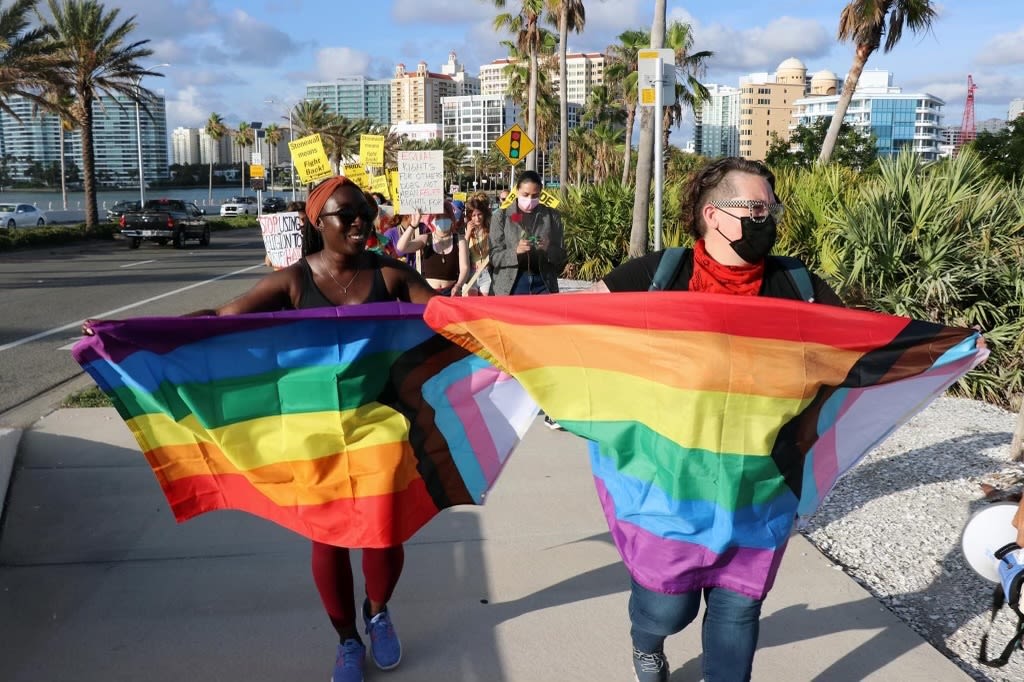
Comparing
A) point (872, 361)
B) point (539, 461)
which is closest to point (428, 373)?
point (872, 361)

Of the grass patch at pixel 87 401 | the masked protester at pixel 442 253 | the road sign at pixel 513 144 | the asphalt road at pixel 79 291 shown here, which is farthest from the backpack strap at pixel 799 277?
the road sign at pixel 513 144

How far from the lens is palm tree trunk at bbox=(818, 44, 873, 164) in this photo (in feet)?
70.5

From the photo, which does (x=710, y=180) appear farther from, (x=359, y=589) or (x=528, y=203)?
(x=528, y=203)

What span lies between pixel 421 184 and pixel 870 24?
16.6 m

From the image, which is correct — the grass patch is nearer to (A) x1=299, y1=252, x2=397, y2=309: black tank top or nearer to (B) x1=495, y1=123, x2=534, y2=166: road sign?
(A) x1=299, y1=252, x2=397, y2=309: black tank top

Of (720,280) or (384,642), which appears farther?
(384,642)

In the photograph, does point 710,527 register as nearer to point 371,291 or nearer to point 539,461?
point 371,291

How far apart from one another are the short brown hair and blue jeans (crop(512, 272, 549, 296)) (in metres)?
4.41

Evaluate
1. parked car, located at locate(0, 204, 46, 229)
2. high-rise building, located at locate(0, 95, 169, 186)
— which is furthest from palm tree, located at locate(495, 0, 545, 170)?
high-rise building, located at locate(0, 95, 169, 186)

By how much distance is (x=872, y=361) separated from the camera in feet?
9.16

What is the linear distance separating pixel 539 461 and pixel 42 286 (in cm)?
1475

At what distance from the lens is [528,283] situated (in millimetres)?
7348

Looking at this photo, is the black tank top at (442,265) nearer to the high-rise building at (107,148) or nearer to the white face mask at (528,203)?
the white face mask at (528,203)

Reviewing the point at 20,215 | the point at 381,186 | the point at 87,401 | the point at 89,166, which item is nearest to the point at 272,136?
the point at 20,215
